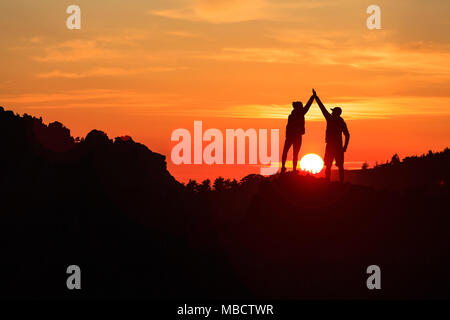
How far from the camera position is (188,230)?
7825 centimetres

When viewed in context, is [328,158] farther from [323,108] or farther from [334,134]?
[323,108]

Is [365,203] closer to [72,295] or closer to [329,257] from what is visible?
[329,257]

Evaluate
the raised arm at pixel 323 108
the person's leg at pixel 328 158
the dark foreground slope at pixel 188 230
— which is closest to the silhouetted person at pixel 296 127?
the raised arm at pixel 323 108

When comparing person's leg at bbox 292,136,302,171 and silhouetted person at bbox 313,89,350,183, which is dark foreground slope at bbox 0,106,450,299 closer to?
person's leg at bbox 292,136,302,171

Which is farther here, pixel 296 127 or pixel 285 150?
pixel 285 150

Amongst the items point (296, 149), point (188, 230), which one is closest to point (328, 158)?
point (296, 149)

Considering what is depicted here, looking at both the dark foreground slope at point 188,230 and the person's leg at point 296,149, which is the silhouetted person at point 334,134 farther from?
the dark foreground slope at point 188,230

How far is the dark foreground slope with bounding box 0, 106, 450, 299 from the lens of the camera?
4003cm

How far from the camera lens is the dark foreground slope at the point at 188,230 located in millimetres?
40031

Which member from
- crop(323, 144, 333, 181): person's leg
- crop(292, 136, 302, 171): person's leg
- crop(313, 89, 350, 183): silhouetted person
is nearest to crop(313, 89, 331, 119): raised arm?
crop(313, 89, 350, 183): silhouetted person
